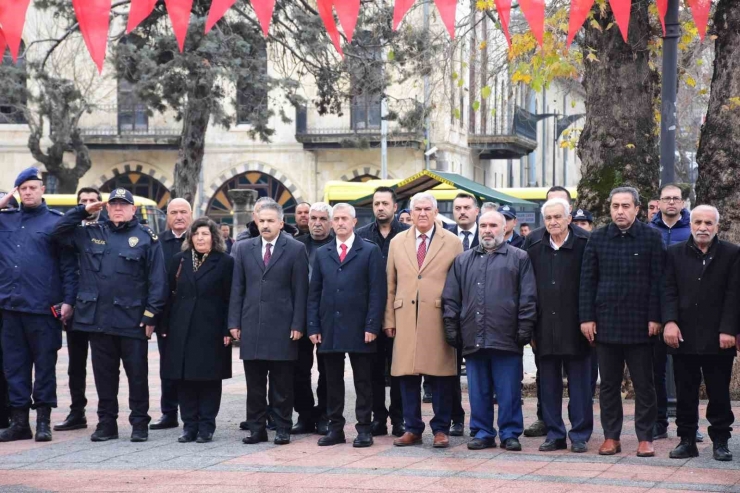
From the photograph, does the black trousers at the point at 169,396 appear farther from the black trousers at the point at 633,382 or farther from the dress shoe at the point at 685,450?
the dress shoe at the point at 685,450

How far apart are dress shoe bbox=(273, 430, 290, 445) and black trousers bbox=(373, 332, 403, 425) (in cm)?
84

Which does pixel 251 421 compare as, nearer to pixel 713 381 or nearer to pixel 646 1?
pixel 713 381

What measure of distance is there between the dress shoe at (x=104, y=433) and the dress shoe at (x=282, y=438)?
1.35 meters

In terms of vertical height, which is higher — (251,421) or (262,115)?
(262,115)

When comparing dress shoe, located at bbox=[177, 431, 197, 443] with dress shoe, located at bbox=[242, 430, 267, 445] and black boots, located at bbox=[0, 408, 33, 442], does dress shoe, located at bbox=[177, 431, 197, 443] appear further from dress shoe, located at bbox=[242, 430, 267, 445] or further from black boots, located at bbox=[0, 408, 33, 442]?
Result: black boots, located at bbox=[0, 408, 33, 442]

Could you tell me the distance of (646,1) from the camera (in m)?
12.8

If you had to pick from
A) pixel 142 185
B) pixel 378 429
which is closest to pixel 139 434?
pixel 378 429

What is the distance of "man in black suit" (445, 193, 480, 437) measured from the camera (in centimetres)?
1030

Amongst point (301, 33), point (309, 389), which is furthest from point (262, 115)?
point (309, 389)

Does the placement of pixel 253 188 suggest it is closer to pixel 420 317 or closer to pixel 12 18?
pixel 420 317

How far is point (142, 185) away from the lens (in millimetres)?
46750

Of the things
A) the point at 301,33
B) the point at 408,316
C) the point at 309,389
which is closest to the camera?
the point at 408,316

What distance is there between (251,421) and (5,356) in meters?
2.08

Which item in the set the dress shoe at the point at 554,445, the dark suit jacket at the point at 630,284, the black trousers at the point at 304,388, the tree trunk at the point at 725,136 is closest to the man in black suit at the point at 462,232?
the dress shoe at the point at 554,445
